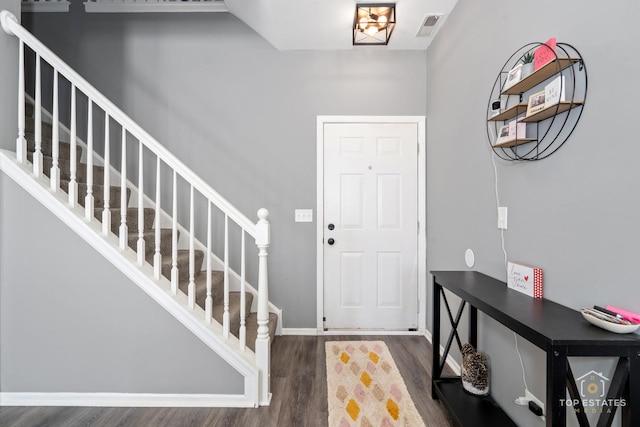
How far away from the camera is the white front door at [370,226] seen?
285 cm

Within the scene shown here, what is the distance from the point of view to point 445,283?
5.57ft

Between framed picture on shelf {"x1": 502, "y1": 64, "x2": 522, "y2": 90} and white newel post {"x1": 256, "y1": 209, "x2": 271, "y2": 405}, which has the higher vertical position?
framed picture on shelf {"x1": 502, "y1": 64, "x2": 522, "y2": 90}

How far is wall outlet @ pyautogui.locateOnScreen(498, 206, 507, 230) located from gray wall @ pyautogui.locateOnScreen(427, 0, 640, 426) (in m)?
0.04

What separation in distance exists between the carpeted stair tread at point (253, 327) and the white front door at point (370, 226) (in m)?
0.50

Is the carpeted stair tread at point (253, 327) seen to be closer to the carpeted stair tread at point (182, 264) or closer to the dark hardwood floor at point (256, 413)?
the dark hardwood floor at point (256, 413)

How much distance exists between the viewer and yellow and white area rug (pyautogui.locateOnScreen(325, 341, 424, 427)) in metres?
1.71

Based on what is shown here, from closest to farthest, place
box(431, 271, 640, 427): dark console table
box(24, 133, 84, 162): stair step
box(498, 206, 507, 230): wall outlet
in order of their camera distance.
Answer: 1. box(431, 271, 640, 427): dark console table
2. box(498, 206, 507, 230): wall outlet
3. box(24, 133, 84, 162): stair step

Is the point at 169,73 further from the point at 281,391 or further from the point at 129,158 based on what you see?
the point at 281,391

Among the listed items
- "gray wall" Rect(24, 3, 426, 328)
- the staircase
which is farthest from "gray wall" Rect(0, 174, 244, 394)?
"gray wall" Rect(24, 3, 426, 328)

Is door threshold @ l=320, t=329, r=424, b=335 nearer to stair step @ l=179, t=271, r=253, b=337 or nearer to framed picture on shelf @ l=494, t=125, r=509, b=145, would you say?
stair step @ l=179, t=271, r=253, b=337

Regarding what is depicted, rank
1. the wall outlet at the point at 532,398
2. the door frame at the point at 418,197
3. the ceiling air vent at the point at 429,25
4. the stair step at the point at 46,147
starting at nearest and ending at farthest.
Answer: the wall outlet at the point at 532,398, the stair step at the point at 46,147, the ceiling air vent at the point at 429,25, the door frame at the point at 418,197

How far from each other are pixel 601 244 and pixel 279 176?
232 centimetres

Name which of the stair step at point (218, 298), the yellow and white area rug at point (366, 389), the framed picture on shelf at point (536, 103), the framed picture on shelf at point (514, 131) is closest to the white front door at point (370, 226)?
the yellow and white area rug at point (366, 389)

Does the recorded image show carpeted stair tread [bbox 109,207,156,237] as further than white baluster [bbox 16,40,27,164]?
Yes
